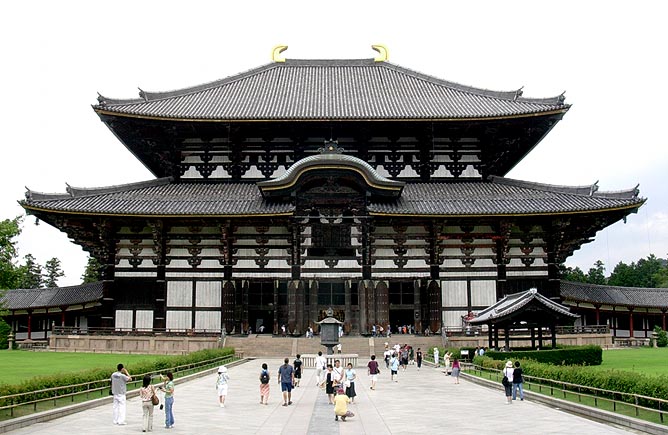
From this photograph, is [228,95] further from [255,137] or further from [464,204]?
[464,204]

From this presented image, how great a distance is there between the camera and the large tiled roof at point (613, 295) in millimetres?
52438

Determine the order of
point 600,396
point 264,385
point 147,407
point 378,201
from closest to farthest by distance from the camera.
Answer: point 147,407, point 600,396, point 264,385, point 378,201

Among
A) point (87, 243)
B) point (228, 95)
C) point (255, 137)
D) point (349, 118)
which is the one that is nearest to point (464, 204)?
point (349, 118)

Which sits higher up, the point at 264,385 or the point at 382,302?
the point at 382,302

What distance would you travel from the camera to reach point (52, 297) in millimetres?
54469

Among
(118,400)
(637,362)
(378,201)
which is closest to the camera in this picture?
(118,400)

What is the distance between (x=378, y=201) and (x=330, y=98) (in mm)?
12155

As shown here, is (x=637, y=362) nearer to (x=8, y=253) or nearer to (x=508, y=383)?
(x=508, y=383)

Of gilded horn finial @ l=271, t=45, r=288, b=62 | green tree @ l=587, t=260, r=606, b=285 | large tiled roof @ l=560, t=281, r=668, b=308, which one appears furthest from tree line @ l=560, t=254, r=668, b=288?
gilded horn finial @ l=271, t=45, r=288, b=62

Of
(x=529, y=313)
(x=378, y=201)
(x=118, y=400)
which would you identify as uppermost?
(x=378, y=201)

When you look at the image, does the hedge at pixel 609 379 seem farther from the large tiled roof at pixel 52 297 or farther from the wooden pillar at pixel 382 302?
the large tiled roof at pixel 52 297

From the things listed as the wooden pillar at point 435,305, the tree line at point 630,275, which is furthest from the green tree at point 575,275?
the wooden pillar at point 435,305

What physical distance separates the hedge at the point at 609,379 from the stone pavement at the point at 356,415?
1686 mm

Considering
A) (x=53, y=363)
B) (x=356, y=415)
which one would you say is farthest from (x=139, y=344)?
(x=356, y=415)
